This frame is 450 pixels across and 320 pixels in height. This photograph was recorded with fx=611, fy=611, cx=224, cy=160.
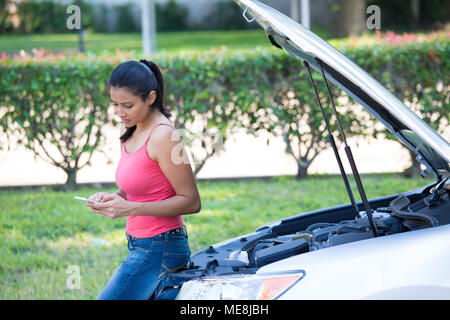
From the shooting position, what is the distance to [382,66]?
24.5ft

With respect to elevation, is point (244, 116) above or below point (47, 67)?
below

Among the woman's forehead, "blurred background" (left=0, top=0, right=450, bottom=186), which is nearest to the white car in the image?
the woman's forehead

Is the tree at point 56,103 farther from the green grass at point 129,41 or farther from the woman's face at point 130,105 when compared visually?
the green grass at point 129,41

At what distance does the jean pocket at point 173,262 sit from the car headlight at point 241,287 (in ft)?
0.83

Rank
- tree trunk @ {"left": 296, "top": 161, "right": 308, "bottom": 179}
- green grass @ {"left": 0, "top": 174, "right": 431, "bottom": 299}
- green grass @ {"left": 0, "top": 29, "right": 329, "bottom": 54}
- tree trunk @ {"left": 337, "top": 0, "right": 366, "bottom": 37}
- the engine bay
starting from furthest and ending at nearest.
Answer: green grass @ {"left": 0, "top": 29, "right": 329, "bottom": 54}
tree trunk @ {"left": 337, "top": 0, "right": 366, "bottom": 37}
tree trunk @ {"left": 296, "top": 161, "right": 308, "bottom": 179}
green grass @ {"left": 0, "top": 174, "right": 431, "bottom": 299}
the engine bay

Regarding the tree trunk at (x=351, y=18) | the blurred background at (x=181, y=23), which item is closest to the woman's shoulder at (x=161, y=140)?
the blurred background at (x=181, y=23)

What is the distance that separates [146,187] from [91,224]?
3466 millimetres

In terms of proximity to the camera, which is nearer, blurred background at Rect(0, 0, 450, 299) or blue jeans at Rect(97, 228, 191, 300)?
blue jeans at Rect(97, 228, 191, 300)

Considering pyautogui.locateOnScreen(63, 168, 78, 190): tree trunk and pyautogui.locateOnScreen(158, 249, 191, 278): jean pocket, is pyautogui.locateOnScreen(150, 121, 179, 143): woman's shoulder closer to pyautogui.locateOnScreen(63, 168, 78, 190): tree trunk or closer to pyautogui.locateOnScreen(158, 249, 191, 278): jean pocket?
pyautogui.locateOnScreen(158, 249, 191, 278): jean pocket

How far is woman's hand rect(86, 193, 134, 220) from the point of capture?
8.47ft

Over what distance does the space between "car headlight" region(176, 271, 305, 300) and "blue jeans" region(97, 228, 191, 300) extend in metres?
0.22
